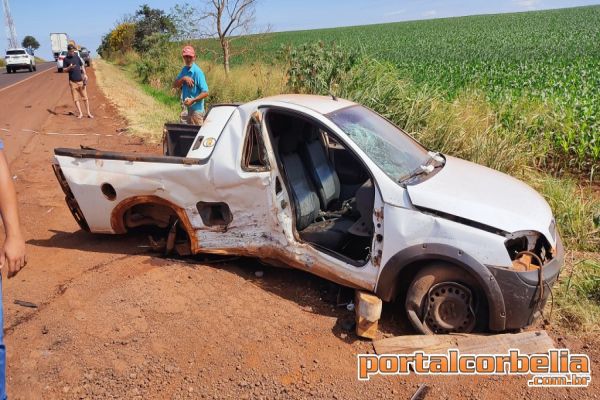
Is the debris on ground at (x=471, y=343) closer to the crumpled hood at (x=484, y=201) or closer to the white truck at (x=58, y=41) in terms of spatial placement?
the crumpled hood at (x=484, y=201)

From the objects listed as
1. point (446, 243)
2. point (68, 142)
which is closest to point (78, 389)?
point (446, 243)

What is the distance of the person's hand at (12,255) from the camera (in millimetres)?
2311

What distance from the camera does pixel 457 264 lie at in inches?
143

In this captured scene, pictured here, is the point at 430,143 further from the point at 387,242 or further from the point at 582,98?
the point at 387,242

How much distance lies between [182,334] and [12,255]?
1.82 metres

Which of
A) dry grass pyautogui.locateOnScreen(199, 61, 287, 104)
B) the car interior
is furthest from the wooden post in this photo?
dry grass pyautogui.locateOnScreen(199, 61, 287, 104)

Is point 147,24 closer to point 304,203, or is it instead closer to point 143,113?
point 143,113

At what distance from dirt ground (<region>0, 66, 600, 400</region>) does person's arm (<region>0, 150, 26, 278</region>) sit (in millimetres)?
1353

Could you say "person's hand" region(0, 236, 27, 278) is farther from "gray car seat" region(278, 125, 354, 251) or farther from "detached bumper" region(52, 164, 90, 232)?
"detached bumper" region(52, 164, 90, 232)

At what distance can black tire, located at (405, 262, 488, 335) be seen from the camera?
3.71 meters

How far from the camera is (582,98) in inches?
370

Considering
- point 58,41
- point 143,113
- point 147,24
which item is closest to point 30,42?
point 58,41

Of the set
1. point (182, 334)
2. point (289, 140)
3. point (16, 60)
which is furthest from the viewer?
point (16, 60)

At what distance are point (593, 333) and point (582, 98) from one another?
6.82 metres
